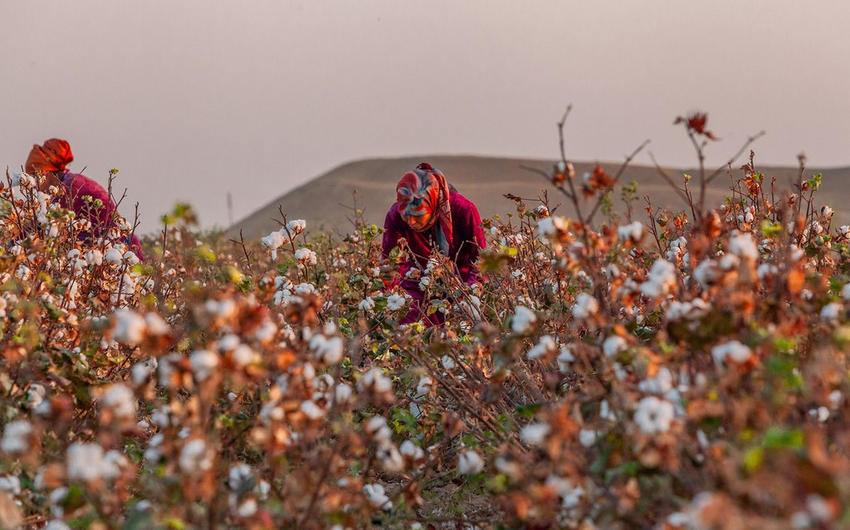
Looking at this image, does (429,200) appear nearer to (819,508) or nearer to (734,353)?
(734,353)

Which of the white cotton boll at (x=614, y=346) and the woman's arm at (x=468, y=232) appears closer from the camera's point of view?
the white cotton boll at (x=614, y=346)

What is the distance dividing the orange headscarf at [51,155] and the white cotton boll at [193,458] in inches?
204

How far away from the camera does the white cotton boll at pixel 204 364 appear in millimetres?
1697

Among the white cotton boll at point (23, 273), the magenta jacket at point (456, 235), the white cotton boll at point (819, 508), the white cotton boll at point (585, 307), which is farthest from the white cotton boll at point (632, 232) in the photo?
the magenta jacket at point (456, 235)

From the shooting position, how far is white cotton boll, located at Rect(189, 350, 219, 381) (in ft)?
5.57

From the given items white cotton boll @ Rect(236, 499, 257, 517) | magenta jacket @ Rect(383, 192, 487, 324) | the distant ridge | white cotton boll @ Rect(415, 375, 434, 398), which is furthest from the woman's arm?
the distant ridge

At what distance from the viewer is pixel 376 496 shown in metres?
2.32

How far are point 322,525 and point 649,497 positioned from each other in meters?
0.80

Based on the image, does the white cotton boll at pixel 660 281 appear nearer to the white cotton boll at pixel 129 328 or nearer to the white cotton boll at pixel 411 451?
the white cotton boll at pixel 411 451

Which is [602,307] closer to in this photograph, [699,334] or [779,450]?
[699,334]

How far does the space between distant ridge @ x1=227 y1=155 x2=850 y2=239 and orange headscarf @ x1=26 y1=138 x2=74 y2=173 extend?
2524 centimetres

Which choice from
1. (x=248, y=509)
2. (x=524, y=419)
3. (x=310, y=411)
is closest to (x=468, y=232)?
(x=524, y=419)

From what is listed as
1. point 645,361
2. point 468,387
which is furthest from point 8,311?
point 645,361

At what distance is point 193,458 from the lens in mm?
1718
